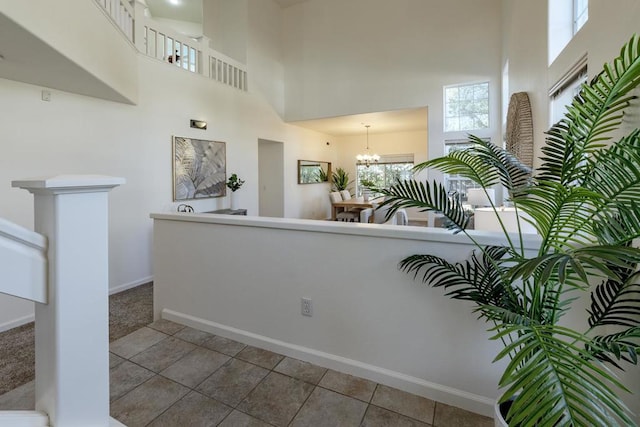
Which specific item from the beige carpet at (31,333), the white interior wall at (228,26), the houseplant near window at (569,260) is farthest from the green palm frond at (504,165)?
the white interior wall at (228,26)

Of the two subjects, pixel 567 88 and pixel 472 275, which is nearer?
pixel 472 275

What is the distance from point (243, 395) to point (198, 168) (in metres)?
3.77

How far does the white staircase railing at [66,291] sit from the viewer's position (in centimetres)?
59

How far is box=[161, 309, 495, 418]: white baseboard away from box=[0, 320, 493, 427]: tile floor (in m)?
0.04

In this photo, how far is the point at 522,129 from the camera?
3.19 metres

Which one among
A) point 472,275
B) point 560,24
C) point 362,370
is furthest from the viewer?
point 560,24

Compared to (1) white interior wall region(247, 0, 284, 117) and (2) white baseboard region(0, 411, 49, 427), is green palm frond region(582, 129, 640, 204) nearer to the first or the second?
(2) white baseboard region(0, 411, 49, 427)

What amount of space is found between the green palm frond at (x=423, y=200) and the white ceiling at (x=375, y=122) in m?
5.17

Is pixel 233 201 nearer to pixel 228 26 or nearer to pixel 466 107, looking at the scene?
pixel 228 26

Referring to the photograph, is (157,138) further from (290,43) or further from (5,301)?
(290,43)

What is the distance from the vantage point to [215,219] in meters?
2.39

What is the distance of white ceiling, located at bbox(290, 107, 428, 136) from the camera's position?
6.61m

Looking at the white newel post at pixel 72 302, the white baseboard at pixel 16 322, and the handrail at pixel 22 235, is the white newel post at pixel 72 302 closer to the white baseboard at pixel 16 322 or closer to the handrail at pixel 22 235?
the handrail at pixel 22 235

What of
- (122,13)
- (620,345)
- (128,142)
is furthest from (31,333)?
(620,345)
